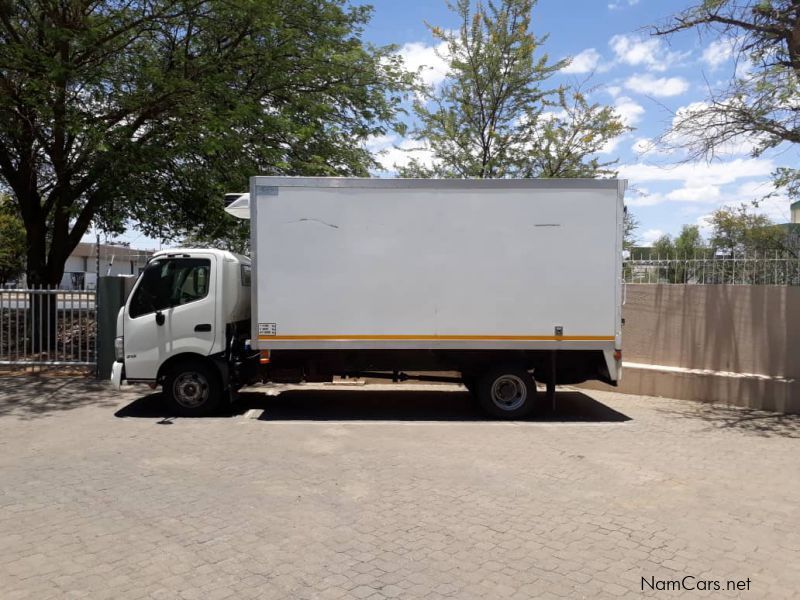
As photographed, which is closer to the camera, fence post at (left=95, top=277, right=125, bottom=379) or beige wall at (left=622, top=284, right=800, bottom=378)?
beige wall at (left=622, top=284, right=800, bottom=378)

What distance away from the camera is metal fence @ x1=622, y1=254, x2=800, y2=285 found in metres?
8.82

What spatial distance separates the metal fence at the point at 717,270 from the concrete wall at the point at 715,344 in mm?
134

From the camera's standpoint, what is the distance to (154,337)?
8.09 metres

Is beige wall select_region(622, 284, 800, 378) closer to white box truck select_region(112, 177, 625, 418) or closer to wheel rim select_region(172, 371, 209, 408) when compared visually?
white box truck select_region(112, 177, 625, 418)

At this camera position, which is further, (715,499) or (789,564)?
(715,499)

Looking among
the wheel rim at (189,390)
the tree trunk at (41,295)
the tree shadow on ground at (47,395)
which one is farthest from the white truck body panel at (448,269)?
the tree trunk at (41,295)

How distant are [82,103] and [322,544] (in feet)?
36.4

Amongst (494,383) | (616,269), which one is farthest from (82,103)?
(616,269)

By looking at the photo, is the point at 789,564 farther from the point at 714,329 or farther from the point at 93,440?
the point at 93,440

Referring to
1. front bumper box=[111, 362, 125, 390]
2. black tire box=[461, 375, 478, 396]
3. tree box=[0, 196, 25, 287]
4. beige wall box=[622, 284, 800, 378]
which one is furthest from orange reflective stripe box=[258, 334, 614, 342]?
tree box=[0, 196, 25, 287]

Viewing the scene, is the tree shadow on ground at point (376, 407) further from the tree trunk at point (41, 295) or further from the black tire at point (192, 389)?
the tree trunk at point (41, 295)

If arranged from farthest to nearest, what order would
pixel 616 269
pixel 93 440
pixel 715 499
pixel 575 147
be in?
pixel 575 147 → pixel 616 269 → pixel 93 440 → pixel 715 499

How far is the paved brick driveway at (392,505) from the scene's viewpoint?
3768 millimetres

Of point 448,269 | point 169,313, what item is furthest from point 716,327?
A: point 169,313
